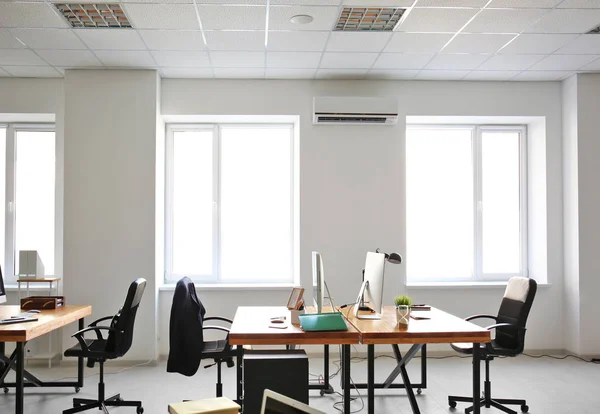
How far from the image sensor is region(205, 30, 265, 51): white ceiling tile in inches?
196

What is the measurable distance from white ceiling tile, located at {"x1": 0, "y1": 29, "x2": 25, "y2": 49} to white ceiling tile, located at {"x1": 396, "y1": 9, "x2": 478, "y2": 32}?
3.35m

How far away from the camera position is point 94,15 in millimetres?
4629

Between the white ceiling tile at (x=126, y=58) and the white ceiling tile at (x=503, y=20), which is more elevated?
the white ceiling tile at (x=503, y=20)

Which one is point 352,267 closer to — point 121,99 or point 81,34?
point 121,99

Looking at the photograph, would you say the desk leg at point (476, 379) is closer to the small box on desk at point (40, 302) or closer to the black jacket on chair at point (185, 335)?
the black jacket on chair at point (185, 335)

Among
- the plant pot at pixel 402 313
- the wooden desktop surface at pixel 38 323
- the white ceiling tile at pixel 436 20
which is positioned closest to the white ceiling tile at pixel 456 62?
the white ceiling tile at pixel 436 20

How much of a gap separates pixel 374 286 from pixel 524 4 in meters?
2.40

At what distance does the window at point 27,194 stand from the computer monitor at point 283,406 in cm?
574

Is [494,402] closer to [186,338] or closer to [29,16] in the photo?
[186,338]

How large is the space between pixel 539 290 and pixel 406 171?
2018mm

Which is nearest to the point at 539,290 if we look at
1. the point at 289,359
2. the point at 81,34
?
the point at 289,359

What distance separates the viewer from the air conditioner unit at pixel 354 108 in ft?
20.3

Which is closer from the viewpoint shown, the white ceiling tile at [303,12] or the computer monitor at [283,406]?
the computer monitor at [283,406]

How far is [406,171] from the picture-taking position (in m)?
6.80
